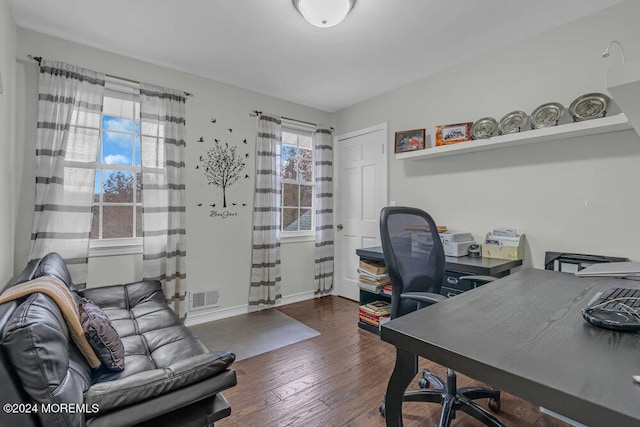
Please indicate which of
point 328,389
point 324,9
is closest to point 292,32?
point 324,9

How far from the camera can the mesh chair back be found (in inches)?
66.3

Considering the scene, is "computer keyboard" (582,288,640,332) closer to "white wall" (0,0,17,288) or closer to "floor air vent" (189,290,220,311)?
"white wall" (0,0,17,288)

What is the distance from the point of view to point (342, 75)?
3148mm

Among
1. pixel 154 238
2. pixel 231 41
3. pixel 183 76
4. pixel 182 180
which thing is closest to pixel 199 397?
pixel 154 238

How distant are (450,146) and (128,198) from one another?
3049mm

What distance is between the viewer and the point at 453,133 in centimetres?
287

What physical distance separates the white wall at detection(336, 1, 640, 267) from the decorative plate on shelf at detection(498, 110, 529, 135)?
7 cm

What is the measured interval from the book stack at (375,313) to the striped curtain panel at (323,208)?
111cm

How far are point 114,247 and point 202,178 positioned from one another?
102 cm

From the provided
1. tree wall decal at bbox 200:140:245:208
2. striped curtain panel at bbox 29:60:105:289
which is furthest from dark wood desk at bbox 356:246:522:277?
striped curtain panel at bbox 29:60:105:289

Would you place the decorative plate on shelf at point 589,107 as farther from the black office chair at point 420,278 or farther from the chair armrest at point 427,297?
the chair armrest at point 427,297

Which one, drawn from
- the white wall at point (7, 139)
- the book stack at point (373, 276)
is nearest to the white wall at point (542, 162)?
the book stack at point (373, 276)

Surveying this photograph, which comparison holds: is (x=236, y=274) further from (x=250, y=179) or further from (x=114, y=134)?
(x=114, y=134)

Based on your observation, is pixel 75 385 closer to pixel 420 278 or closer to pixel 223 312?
pixel 420 278
